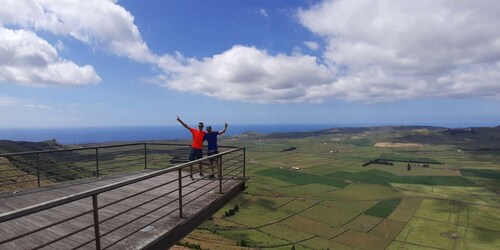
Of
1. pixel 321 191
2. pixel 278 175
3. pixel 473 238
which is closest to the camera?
pixel 473 238

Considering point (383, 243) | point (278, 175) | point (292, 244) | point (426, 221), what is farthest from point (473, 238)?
point (278, 175)

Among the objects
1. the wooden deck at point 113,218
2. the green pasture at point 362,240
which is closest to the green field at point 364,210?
the green pasture at point 362,240

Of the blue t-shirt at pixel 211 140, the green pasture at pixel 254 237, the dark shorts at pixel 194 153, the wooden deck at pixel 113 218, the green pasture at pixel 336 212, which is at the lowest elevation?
the green pasture at pixel 336 212

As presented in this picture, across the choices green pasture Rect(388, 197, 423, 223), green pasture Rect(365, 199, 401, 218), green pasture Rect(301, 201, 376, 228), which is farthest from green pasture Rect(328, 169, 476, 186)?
green pasture Rect(301, 201, 376, 228)

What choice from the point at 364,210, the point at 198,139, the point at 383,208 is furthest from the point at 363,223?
the point at 198,139

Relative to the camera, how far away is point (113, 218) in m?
8.07

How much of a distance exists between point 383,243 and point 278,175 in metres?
54.9

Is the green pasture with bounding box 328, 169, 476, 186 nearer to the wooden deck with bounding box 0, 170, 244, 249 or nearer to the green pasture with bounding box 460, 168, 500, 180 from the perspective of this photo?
the green pasture with bounding box 460, 168, 500, 180

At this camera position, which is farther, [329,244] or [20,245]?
[329,244]

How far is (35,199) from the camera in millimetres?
9727

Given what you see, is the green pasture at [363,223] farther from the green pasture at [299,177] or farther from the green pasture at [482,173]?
the green pasture at [482,173]

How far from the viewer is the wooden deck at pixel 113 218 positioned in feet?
21.4

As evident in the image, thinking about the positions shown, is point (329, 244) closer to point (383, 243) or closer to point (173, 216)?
point (383, 243)

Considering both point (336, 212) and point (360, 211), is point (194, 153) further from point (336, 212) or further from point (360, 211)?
point (360, 211)
